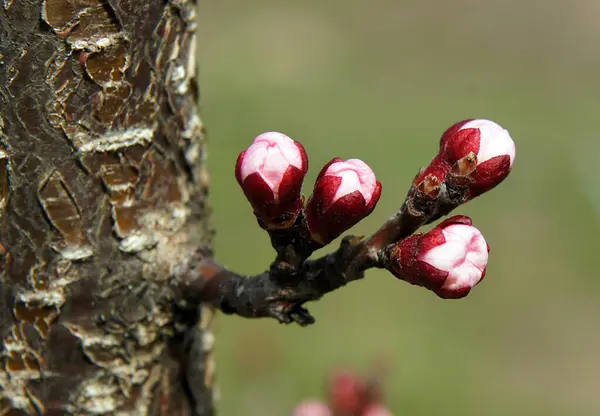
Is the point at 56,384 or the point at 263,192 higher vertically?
the point at 263,192

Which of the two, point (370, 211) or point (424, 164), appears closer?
point (370, 211)

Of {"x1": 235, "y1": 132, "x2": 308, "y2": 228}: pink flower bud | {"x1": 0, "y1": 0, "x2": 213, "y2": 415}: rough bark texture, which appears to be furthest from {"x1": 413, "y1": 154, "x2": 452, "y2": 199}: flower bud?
{"x1": 0, "y1": 0, "x2": 213, "y2": 415}: rough bark texture

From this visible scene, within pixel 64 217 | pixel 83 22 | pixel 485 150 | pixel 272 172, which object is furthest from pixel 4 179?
pixel 485 150

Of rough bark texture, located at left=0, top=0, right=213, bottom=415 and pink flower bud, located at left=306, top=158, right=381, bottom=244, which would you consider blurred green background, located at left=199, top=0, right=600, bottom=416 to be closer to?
rough bark texture, located at left=0, top=0, right=213, bottom=415

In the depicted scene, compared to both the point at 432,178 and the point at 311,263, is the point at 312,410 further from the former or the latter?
the point at 432,178

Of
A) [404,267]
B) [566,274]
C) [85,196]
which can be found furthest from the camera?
[566,274]

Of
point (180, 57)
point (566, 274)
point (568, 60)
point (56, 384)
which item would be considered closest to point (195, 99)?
point (180, 57)

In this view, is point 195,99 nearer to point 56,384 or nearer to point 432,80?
point 56,384
